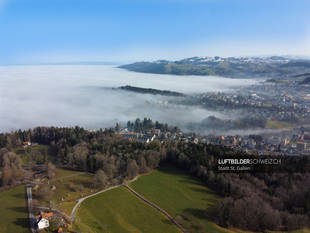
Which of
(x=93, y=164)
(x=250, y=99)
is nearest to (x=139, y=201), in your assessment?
(x=93, y=164)

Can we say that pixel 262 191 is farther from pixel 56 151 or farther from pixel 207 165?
pixel 56 151

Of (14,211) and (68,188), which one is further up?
(14,211)

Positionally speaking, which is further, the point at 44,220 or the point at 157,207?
the point at 157,207

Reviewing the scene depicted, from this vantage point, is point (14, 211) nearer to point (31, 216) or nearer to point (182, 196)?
point (31, 216)

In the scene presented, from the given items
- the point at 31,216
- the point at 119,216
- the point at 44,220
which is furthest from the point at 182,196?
the point at 31,216

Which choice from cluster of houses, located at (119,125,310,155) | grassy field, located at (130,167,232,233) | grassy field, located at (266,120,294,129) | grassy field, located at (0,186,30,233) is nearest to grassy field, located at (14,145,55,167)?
grassy field, located at (0,186,30,233)
